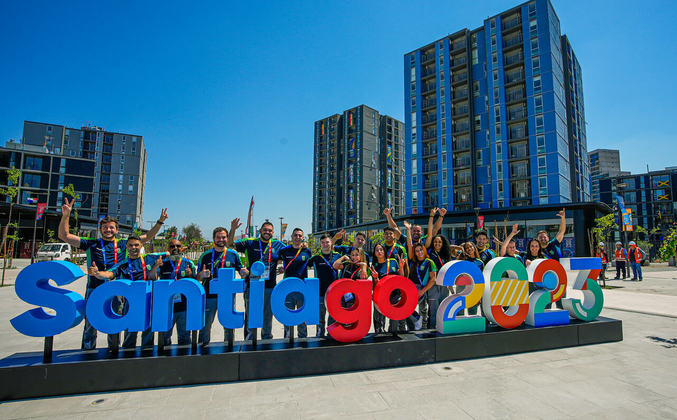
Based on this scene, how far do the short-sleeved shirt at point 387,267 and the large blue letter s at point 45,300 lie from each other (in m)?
4.59

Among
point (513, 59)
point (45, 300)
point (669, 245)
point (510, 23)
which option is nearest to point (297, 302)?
point (45, 300)

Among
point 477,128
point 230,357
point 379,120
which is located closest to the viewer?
point 230,357

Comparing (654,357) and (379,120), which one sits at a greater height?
(379,120)

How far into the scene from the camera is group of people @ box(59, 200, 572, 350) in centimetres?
504

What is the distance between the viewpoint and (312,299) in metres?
4.94

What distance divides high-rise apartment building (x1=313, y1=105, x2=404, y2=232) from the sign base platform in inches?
2565

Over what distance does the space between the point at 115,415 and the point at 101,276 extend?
2.07 meters

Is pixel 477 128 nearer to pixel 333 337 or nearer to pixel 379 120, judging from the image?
pixel 379 120

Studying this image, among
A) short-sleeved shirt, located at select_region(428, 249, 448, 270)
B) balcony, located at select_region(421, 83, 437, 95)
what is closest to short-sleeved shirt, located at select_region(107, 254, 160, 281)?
short-sleeved shirt, located at select_region(428, 249, 448, 270)

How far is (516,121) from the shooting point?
39.6 metres

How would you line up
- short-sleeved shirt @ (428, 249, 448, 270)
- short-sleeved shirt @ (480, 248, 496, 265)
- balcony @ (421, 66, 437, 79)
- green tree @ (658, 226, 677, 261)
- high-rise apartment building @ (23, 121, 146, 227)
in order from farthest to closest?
high-rise apartment building @ (23, 121, 146, 227) < balcony @ (421, 66, 437, 79) < green tree @ (658, 226, 677, 261) < short-sleeved shirt @ (480, 248, 496, 265) < short-sleeved shirt @ (428, 249, 448, 270)

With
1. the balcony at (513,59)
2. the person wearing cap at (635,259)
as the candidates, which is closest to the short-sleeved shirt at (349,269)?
the person wearing cap at (635,259)

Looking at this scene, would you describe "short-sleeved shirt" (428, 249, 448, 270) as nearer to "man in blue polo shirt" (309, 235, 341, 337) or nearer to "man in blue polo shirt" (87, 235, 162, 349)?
"man in blue polo shirt" (309, 235, 341, 337)

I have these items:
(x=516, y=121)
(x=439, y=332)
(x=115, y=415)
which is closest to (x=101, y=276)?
(x=115, y=415)
